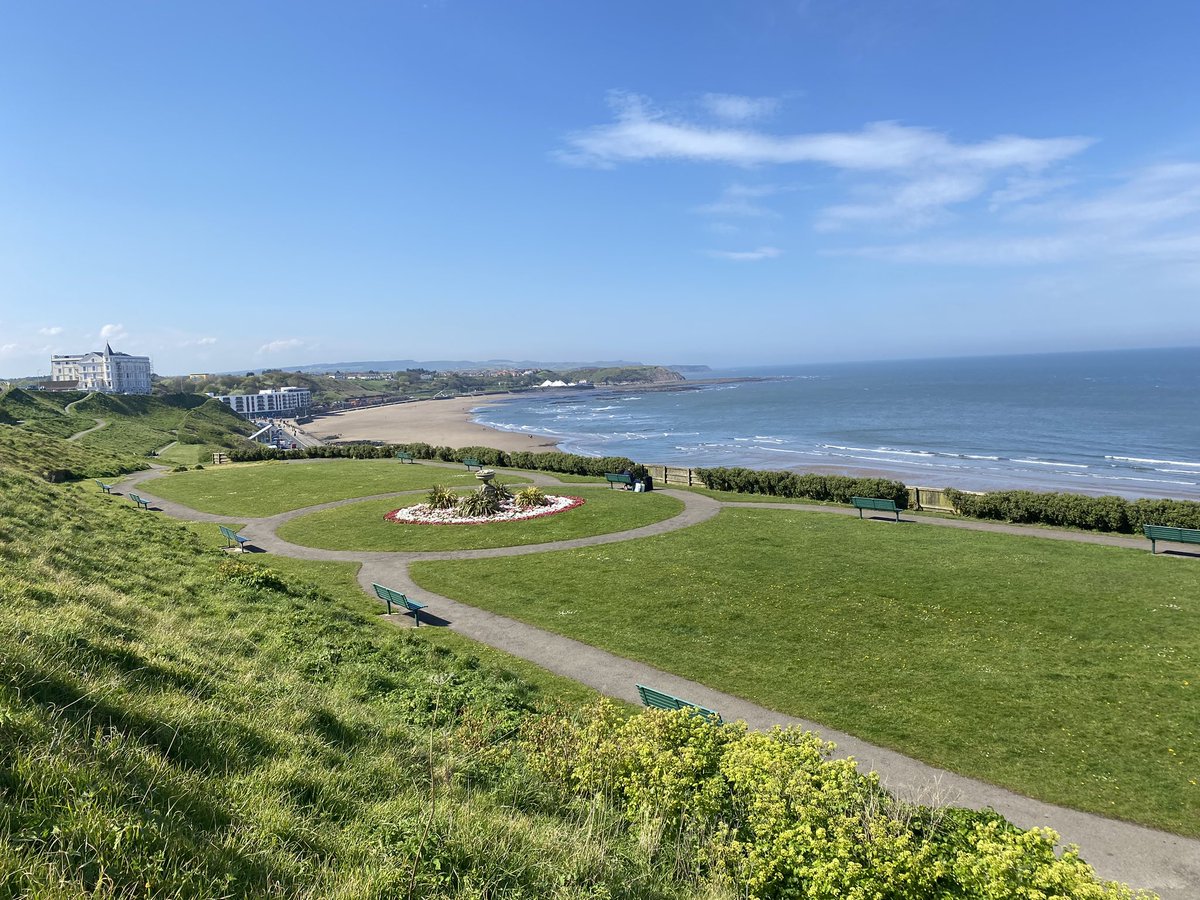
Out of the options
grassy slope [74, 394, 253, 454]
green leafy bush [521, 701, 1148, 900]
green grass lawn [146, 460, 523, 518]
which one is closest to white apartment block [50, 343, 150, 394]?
grassy slope [74, 394, 253, 454]

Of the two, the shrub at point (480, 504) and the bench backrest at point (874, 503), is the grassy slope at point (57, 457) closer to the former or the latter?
the shrub at point (480, 504)

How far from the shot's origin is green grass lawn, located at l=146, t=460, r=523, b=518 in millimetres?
32125

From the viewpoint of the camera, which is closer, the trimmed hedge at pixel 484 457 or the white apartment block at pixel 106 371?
the trimmed hedge at pixel 484 457

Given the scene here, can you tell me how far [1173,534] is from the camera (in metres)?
19.4

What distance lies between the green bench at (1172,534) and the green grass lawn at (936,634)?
1.24 meters

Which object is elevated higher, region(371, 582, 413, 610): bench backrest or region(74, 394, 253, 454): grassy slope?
region(74, 394, 253, 454): grassy slope

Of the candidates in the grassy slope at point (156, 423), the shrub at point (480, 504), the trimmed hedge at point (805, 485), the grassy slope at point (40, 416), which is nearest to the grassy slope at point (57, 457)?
the grassy slope at point (156, 423)

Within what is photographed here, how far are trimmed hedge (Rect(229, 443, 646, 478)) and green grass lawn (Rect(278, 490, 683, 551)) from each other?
6.94 metres

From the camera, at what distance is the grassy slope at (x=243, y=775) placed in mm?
3814

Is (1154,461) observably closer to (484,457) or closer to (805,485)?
(805,485)

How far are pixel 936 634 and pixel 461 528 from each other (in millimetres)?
17611

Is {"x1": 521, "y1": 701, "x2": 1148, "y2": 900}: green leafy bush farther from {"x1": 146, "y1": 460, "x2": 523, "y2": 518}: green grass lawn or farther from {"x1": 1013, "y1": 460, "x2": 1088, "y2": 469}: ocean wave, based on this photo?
{"x1": 1013, "y1": 460, "x2": 1088, "y2": 469}: ocean wave

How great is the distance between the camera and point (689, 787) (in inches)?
255

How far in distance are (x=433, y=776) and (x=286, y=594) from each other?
36.6 feet
